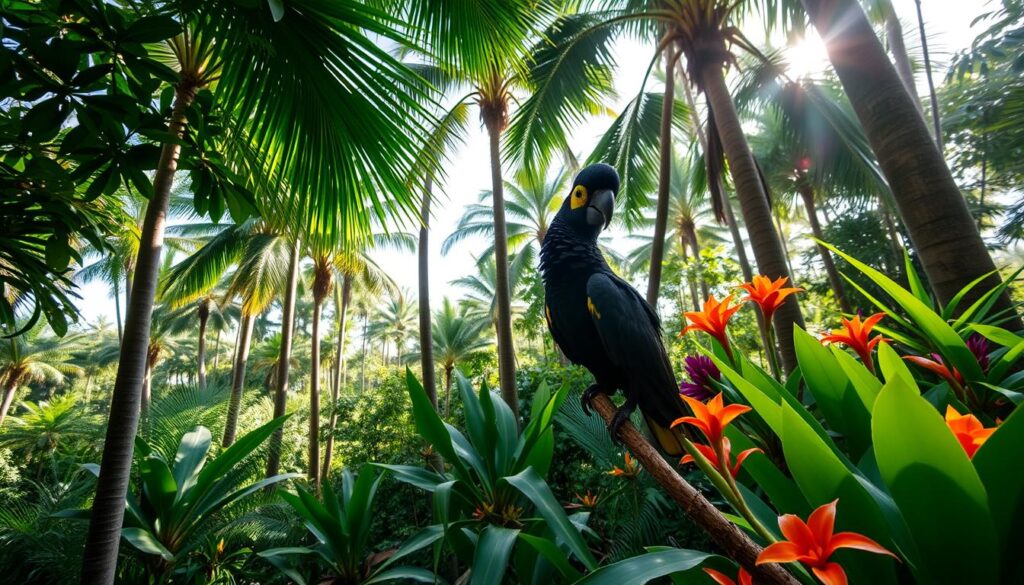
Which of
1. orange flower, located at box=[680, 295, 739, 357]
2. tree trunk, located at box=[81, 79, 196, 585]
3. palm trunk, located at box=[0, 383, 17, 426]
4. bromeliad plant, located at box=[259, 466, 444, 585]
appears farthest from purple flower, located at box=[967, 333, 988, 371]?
palm trunk, located at box=[0, 383, 17, 426]

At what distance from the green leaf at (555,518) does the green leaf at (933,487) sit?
1.96ft

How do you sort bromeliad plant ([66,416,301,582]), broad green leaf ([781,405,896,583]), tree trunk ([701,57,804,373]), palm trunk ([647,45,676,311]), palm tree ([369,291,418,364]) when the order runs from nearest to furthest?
broad green leaf ([781,405,896,583]) < bromeliad plant ([66,416,301,582]) < tree trunk ([701,57,804,373]) < palm trunk ([647,45,676,311]) < palm tree ([369,291,418,364])

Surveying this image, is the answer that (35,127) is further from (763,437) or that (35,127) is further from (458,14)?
(763,437)

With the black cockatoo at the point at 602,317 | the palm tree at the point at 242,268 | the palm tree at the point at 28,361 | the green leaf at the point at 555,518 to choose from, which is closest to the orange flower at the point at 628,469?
the green leaf at the point at 555,518

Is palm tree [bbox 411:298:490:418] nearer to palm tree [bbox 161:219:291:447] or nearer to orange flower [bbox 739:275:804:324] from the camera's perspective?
palm tree [bbox 161:219:291:447]

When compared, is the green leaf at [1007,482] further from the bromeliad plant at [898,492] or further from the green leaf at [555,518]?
the green leaf at [555,518]

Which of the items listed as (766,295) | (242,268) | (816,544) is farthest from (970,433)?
(242,268)

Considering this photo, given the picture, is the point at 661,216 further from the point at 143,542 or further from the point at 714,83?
the point at 143,542

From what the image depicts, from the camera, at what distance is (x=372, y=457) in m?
6.34

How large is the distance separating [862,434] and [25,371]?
22401 millimetres

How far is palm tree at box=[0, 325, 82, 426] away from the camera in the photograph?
12.9 meters

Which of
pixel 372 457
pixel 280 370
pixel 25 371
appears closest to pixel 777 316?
pixel 372 457

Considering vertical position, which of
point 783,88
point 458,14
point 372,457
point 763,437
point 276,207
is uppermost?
point 783,88

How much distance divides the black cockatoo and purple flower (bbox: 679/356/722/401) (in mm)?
203
